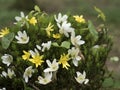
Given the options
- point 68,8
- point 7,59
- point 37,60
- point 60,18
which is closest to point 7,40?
point 7,59

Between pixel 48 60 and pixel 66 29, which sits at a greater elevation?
pixel 66 29

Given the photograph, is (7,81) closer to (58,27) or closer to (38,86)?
(38,86)

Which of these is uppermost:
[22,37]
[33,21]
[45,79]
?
[33,21]

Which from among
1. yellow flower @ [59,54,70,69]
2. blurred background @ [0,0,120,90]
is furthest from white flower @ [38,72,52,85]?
blurred background @ [0,0,120,90]

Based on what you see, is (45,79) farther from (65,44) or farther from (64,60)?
(65,44)

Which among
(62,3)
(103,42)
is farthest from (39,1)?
(103,42)

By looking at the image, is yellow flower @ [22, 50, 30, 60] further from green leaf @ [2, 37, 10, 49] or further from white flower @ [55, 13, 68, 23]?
white flower @ [55, 13, 68, 23]

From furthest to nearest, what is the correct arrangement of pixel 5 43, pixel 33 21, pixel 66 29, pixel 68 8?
pixel 68 8, pixel 33 21, pixel 66 29, pixel 5 43

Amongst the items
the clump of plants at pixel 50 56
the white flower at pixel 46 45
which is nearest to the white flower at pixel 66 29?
the clump of plants at pixel 50 56
